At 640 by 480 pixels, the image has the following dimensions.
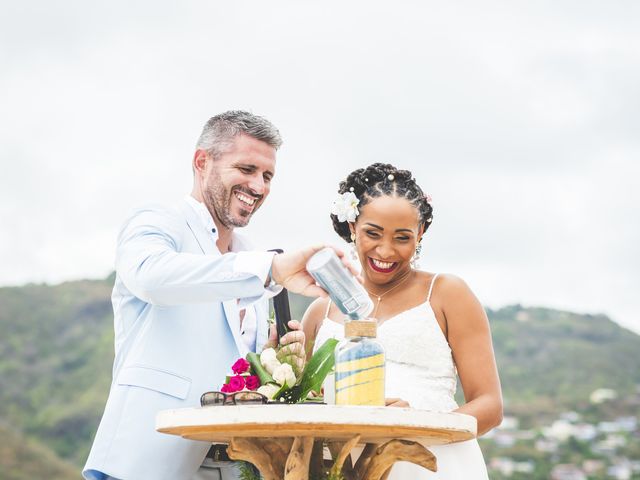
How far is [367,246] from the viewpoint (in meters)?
4.67

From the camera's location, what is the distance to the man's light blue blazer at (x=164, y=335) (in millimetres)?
3818

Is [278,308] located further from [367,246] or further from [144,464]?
[144,464]

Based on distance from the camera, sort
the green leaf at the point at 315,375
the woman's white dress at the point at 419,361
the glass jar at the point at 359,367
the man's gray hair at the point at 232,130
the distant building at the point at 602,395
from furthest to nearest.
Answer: the distant building at the point at 602,395 < the man's gray hair at the point at 232,130 < the woman's white dress at the point at 419,361 < the green leaf at the point at 315,375 < the glass jar at the point at 359,367

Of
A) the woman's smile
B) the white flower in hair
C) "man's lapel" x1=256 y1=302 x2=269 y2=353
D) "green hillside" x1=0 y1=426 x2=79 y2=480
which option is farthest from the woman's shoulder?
"green hillside" x1=0 y1=426 x2=79 y2=480

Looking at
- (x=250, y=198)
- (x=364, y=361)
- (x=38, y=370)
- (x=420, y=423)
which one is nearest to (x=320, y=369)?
(x=364, y=361)

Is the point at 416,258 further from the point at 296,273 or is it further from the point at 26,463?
the point at 26,463

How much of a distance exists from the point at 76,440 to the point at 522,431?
57.7 ft

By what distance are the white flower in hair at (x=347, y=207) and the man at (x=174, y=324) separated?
1.65 ft

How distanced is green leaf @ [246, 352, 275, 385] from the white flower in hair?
3.38ft

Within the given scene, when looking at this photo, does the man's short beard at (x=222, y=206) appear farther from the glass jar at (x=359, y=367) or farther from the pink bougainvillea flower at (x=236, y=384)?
the glass jar at (x=359, y=367)

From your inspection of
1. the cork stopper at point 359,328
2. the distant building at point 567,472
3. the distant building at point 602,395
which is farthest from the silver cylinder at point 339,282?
the distant building at point 602,395

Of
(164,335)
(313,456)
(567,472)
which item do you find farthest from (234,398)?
(567,472)

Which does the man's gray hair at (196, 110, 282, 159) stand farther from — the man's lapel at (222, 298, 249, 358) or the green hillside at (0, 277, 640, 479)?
the green hillside at (0, 277, 640, 479)

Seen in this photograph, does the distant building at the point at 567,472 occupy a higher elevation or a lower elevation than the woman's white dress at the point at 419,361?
higher
